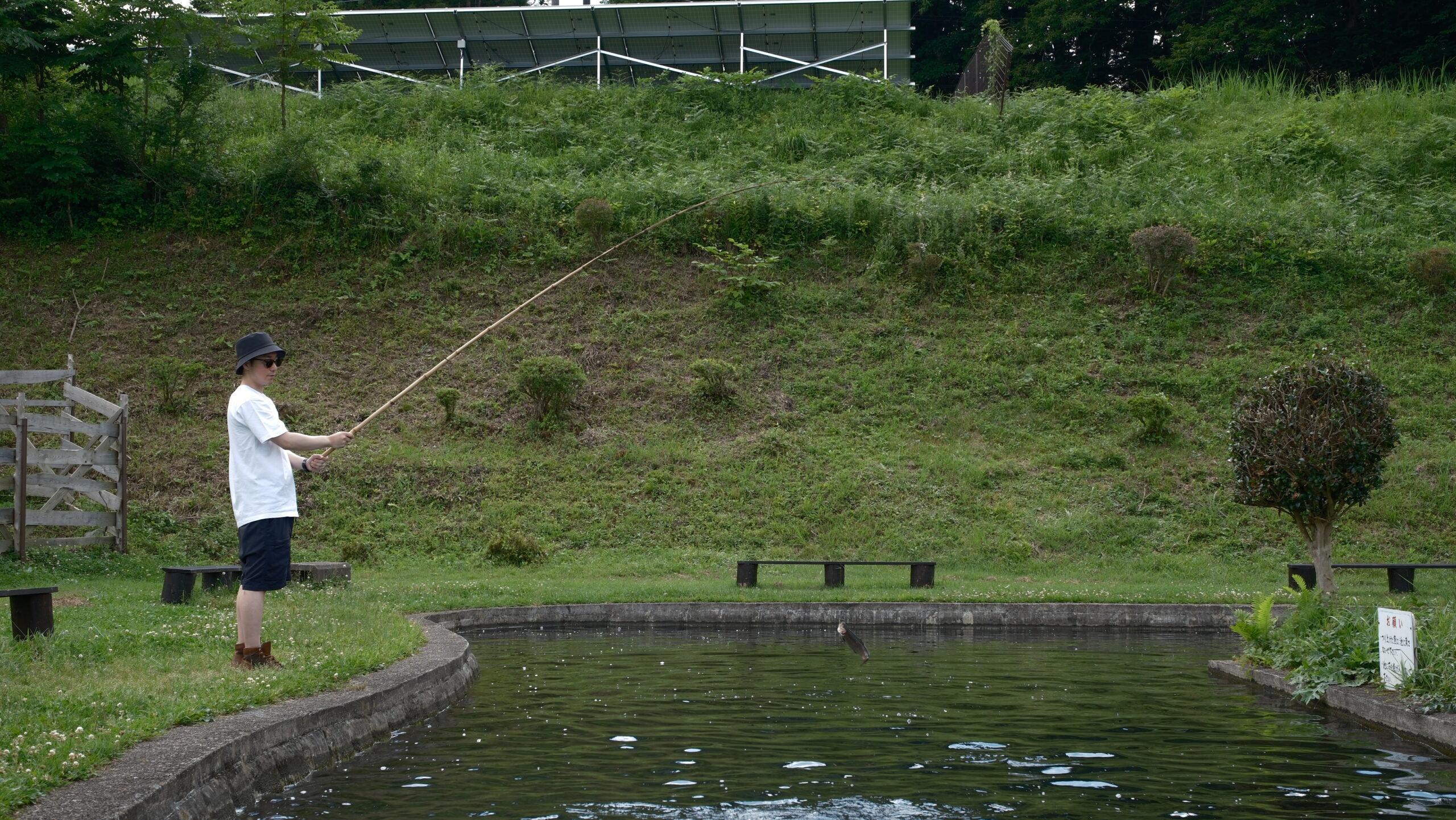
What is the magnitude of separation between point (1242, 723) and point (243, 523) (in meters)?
6.63

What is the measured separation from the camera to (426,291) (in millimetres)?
24969

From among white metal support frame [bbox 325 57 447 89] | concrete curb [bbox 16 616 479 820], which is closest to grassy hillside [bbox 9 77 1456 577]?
white metal support frame [bbox 325 57 447 89]

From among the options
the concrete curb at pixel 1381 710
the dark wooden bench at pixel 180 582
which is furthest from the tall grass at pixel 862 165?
the concrete curb at pixel 1381 710

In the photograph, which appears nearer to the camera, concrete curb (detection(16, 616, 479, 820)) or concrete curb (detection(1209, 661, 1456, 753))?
concrete curb (detection(16, 616, 479, 820))

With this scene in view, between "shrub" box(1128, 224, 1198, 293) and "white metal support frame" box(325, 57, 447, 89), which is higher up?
"white metal support frame" box(325, 57, 447, 89)

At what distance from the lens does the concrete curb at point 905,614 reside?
42.6 feet

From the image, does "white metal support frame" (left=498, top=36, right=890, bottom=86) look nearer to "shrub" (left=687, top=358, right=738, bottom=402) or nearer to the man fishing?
"shrub" (left=687, top=358, right=738, bottom=402)

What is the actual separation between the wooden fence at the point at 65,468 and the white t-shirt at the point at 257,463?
9.28 metres

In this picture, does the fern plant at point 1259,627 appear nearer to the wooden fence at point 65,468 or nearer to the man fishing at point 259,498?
the man fishing at point 259,498

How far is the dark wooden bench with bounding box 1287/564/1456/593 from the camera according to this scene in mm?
13977

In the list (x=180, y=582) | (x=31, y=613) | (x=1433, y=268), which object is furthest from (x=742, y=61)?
→ (x=31, y=613)

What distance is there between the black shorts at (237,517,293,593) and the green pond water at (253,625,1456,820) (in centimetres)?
130

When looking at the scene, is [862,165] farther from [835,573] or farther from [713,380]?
[835,573]

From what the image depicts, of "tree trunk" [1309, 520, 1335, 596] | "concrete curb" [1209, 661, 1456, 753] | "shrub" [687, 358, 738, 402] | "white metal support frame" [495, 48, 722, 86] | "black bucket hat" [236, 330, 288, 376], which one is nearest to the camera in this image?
"concrete curb" [1209, 661, 1456, 753]
